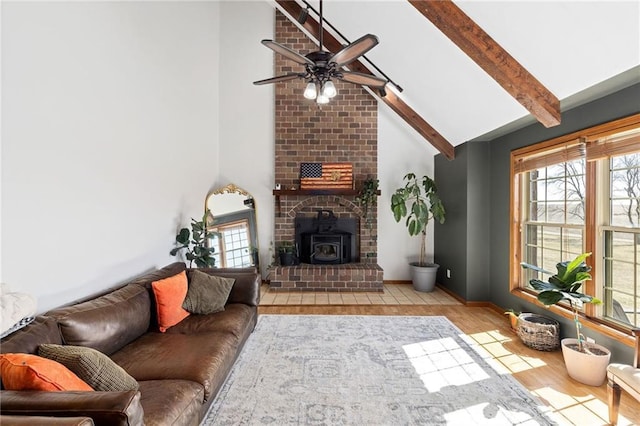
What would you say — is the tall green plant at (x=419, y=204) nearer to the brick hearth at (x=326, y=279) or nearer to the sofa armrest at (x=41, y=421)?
the brick hearth at (x=326, y=279)

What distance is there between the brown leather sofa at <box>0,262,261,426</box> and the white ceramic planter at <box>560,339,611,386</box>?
8.89 ft

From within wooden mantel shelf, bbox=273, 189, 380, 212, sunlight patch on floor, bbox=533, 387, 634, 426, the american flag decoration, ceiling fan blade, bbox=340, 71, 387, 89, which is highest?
ceiling fan blade, bbox=340, 71, 387, 89

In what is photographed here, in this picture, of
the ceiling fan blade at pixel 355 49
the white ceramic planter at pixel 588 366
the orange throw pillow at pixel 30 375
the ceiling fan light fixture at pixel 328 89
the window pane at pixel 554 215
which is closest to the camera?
the orange throw pillow at pixel 30 375

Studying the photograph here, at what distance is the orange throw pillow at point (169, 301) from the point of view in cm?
246

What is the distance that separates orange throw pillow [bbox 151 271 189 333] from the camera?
8.05 ft

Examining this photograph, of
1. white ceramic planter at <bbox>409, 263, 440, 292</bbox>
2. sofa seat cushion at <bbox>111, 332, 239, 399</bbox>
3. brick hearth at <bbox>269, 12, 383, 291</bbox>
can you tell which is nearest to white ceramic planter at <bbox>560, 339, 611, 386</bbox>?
white ceramic planter at <bbox>409, 263, 440, 292</bbox>

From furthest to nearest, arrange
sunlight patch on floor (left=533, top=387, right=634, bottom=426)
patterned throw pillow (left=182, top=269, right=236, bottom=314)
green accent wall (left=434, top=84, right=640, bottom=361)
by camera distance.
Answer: green accent wall (left=434, top=84, right=640, bottom=361) → patterned throw pillow (left=182, top=269, right=236, bottom=314) → sunlight patch on floor (left=533, top=387, right=634, bottom=426)

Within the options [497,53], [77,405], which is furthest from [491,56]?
[77,405]

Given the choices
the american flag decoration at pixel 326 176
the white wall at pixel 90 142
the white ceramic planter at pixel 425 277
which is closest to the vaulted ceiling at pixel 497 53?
the american flag decoration at pixel 326 176

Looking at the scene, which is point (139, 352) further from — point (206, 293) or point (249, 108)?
point (249, 108)

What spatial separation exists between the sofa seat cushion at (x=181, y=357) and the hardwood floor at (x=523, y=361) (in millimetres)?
1801

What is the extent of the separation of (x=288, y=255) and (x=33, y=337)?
3.75 meters

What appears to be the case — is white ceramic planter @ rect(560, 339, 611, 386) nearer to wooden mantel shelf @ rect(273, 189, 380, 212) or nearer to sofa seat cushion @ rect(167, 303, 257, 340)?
sofa seat cushion @ rect(167, 303, 257, 340)

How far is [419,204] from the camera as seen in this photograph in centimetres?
497
